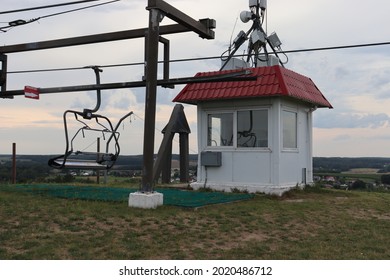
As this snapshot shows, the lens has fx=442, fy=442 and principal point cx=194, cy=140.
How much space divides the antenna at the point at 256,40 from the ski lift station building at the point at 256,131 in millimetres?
927

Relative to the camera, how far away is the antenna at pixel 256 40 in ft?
44.9

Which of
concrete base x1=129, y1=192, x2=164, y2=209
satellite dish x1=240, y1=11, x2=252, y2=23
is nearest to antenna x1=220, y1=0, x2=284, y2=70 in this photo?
satellite dish x1=240, y1=11, x2=252, y2=23

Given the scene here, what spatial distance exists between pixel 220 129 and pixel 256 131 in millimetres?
1189

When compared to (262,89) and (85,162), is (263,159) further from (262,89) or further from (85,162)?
(85,162)

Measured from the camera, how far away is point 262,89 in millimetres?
11953

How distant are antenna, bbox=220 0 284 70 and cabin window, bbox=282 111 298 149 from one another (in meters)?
1.78

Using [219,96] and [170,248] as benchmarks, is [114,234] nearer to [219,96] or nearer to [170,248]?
[170,248]

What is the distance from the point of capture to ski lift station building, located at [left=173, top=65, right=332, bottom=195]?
12.0m

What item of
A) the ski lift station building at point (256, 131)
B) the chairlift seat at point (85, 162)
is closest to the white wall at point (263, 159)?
the ski lift station building at point (256, 131)

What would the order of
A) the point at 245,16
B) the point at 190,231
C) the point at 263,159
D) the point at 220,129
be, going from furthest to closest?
the point at 245,16 < the point at 220,129 < the point at 263,159 < the point at 190,231

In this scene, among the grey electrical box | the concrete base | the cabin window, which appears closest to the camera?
the concrete base

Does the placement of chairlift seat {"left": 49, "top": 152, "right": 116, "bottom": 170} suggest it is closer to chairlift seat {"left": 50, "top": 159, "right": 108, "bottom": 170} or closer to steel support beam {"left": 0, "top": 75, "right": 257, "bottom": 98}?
chairlift seat {"left": 50, "top": 159, "right": 108, "bottom": 170}

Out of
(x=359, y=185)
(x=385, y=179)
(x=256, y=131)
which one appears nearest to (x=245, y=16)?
(x=256, y=131)

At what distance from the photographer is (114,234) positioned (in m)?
6.54
